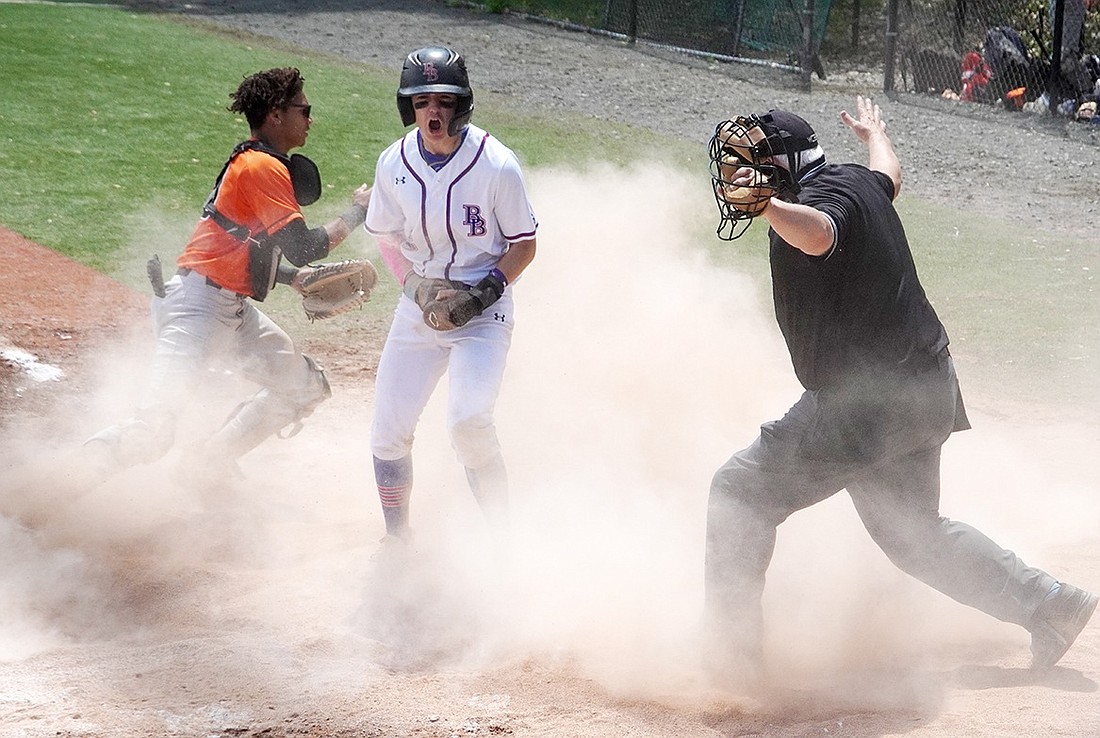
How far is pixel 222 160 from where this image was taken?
1295cm

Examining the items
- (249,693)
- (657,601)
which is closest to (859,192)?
(657,601)

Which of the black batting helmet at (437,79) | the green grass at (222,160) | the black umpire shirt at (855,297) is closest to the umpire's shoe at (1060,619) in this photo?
the black umpire shirt at (855,297)

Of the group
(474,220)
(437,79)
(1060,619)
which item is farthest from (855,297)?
(437,79)

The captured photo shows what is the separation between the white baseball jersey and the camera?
4.71m

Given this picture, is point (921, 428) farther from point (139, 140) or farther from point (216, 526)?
point (139, 140)

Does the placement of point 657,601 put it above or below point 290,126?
below

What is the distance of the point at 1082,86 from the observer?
15.9 metres

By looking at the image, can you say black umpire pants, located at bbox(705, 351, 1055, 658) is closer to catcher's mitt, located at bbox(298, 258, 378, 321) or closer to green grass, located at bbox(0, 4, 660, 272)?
catcher's mitt, located at bbox(298, 258, 378, 321)

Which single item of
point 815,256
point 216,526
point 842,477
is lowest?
point 216,526

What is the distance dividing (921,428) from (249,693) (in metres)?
2.37

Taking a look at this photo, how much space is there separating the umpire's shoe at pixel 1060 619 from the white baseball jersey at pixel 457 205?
7.61 feet

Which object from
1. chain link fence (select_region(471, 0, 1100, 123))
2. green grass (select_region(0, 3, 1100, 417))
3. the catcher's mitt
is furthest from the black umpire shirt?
chain link fence (select_region(471, 0, 1100, 123))

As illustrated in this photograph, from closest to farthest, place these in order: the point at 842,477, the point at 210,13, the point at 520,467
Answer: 1. the point at 842,477
2. the point at 520,467
3. the point at 210,13

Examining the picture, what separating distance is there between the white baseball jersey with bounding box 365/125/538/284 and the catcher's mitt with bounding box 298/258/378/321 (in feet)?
2.62
